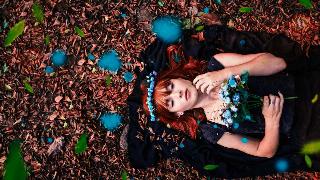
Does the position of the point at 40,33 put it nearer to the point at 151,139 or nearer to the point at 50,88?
the point at 50,88

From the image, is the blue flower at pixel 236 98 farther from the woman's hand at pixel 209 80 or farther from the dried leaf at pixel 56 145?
the dried leaf at pixel 56 145

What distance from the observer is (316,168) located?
133 inches

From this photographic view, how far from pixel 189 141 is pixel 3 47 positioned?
194cm

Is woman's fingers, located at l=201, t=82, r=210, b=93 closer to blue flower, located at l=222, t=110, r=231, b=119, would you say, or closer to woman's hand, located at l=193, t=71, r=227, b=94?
woman's hand, located at l=193, t=71, r=227, b=94

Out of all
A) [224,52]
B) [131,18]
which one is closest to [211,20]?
[224,52]

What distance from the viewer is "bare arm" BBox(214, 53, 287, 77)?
9.97ft

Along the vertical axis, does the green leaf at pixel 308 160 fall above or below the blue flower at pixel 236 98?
below

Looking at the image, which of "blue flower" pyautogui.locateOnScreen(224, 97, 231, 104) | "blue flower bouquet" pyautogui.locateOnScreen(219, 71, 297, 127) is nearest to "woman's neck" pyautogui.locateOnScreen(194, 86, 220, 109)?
"blue flower bouquet" pyautogui.locateOnScreen(219, 71, 297, 127)

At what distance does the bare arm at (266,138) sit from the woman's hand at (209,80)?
14.2 inches

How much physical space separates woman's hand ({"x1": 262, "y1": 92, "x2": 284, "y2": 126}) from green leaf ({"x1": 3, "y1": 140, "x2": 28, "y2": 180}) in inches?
76.8

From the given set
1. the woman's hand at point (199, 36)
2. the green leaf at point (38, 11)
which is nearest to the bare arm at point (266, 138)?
the woman's hand at point (199, 36)

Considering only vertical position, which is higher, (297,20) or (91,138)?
(297,20)

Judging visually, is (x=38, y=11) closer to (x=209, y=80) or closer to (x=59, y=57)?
(x=59, y=57)

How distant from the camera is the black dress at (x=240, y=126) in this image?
3.12 m
